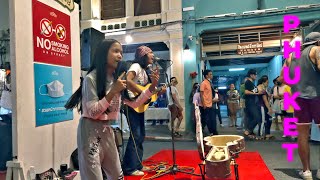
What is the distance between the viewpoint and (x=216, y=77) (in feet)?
51.8

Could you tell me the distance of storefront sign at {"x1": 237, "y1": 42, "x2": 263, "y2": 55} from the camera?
712 centimetres

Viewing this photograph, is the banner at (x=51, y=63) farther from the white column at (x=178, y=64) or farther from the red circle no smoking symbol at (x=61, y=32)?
the white column at (x=178, y=64)

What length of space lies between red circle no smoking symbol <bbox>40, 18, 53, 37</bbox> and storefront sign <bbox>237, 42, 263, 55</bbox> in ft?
19.0

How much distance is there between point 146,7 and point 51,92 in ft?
19.5

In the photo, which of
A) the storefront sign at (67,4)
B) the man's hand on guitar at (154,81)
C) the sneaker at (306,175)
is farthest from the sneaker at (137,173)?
the storefront sign at (67,4)

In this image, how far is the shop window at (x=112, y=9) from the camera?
8117 millimetres

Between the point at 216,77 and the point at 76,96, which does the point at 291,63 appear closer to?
the point at 76,96

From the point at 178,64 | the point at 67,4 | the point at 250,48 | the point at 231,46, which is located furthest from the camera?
the point at 231,46

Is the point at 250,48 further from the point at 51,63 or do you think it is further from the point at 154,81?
the point at 51,63

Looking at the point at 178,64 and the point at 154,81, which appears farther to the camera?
the point at 178,64

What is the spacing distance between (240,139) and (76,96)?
1709 mm

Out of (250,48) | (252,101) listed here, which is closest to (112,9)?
(250,48)

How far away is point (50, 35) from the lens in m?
2.42

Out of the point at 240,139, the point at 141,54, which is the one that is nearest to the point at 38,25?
the point at 141,54
